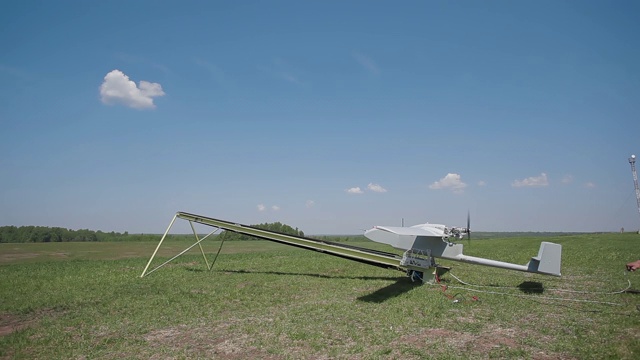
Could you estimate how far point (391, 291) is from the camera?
48.2ft

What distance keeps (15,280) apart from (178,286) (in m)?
9.04

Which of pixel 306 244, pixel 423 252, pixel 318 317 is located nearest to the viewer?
pixel 318 317

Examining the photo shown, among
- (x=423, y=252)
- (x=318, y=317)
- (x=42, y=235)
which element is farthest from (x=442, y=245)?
(x=42, y=235)

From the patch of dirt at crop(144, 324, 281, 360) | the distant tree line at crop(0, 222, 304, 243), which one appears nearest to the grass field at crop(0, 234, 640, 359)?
the patch of dirt at crop(144, 324, 281, 360)

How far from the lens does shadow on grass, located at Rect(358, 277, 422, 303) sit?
13.3m

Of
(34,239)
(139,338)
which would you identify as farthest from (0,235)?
(139,338)

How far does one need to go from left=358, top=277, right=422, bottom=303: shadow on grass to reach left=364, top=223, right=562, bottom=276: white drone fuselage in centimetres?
155

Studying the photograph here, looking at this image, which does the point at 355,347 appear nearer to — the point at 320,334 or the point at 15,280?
the point at 320,334

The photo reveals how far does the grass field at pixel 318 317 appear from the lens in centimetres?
836

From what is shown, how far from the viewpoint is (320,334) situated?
932 centimetres

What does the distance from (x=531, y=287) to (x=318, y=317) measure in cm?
957

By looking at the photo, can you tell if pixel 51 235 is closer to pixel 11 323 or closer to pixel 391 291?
pixel 11 323

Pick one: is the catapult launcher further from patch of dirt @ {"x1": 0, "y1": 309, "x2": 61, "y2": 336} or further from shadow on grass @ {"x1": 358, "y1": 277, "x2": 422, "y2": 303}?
patch of dirt @ {"x1": 0, "y1": 309, "x2": 61, "y2": 336}

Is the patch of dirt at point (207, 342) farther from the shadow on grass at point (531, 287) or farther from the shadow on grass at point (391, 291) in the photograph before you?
the shadow on grass at point (531, 287)
